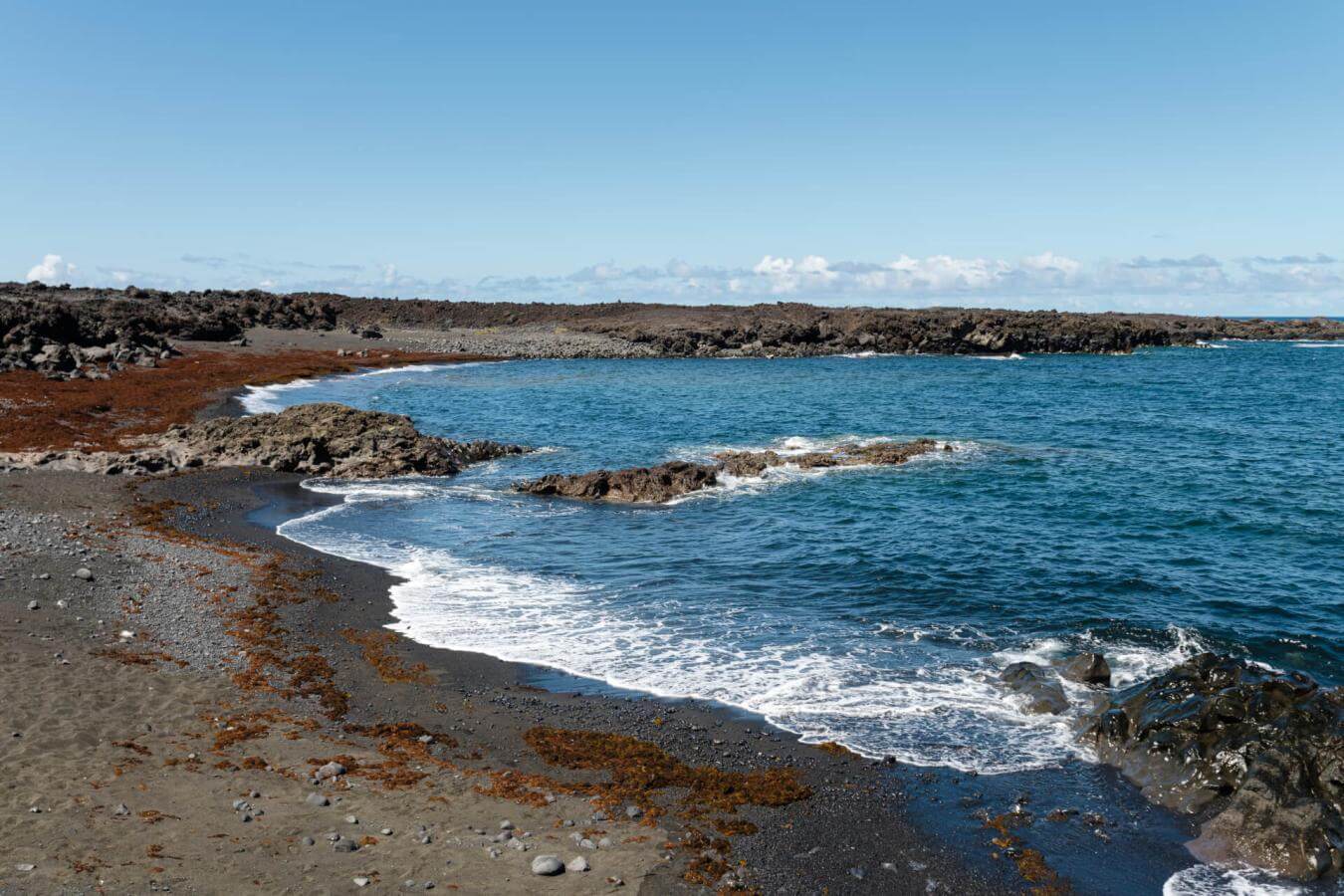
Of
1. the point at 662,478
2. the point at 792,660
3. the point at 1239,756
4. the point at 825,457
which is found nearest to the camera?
the point at 1239,756

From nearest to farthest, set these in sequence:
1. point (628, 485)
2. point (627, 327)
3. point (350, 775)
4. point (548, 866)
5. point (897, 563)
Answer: point (548, 866) → point (350, 775) → point (897, 563) → point (628, 485) → point (627, 327)

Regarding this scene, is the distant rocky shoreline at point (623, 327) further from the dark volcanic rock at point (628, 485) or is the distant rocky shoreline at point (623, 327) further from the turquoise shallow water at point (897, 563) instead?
the turquoise shallow water at point (897, 563)

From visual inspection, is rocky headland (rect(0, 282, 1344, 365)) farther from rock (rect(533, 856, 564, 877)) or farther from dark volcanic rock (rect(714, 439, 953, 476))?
rock (rect(533, 856, 564, 877))

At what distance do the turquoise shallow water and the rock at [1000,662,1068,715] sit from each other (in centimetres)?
35

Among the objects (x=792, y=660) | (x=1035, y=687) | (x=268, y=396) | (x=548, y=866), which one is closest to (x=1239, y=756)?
(x=1035, y=687)

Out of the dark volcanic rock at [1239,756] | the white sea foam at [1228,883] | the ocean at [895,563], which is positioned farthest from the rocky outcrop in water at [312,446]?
the white sea foam at [1228,883]

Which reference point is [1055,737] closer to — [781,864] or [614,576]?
[781,864]

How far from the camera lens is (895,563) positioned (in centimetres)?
2362

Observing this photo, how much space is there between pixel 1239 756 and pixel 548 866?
10015mm

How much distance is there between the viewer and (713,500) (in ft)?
103

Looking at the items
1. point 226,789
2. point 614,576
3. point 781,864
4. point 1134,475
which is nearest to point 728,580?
point 614,576

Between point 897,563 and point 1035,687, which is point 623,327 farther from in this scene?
point 1035,687

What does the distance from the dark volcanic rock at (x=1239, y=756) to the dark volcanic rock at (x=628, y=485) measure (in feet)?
64.0

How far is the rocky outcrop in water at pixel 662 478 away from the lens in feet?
106
